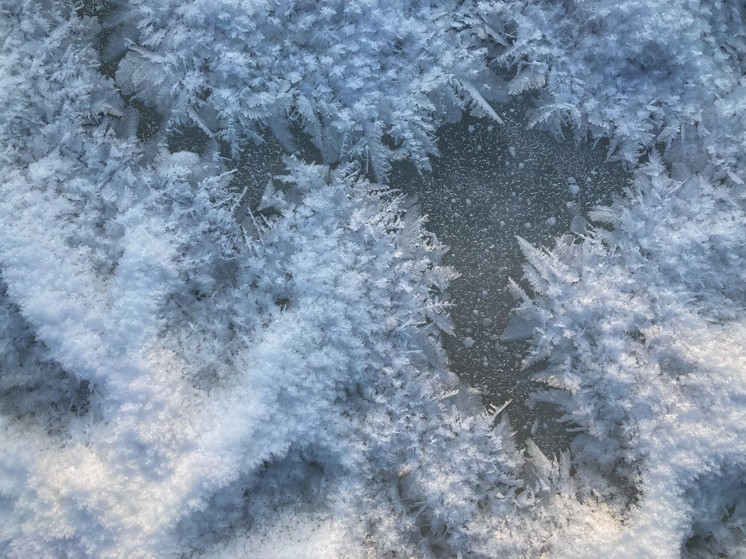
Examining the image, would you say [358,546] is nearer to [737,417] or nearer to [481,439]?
[481,439]

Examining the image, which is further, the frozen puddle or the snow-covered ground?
the frozen puddle

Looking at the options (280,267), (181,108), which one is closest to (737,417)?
(280,267)

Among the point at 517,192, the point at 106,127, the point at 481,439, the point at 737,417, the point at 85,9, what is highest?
the point at 85,9

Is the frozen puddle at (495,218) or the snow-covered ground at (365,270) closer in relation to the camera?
the snow-covered ground at (365,270)

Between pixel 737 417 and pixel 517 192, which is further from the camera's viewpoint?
pixel 517 192

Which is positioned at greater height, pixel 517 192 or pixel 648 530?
pixel 517 192

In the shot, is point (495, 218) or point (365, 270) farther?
point (495, 218)

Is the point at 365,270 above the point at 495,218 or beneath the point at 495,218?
beneath
